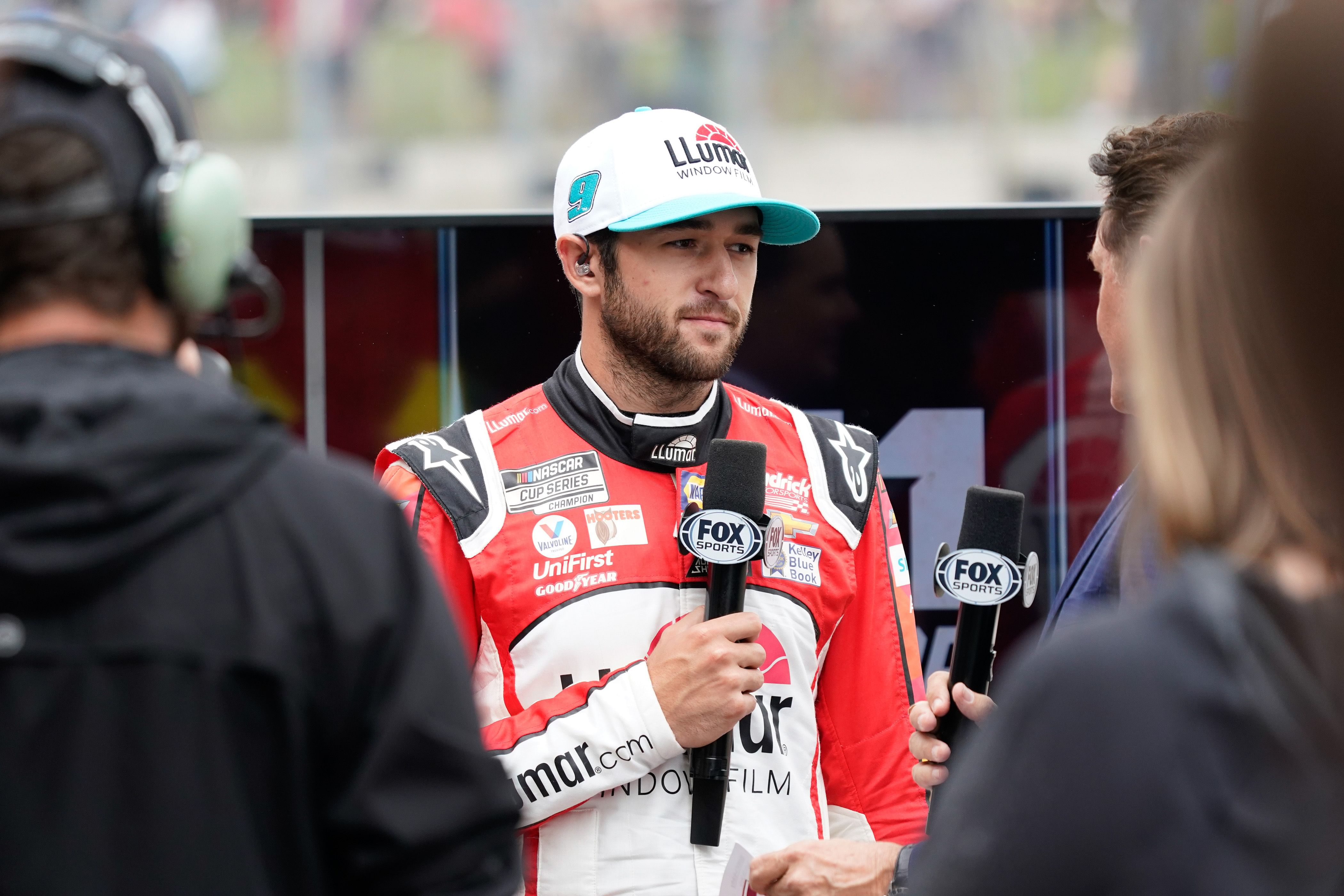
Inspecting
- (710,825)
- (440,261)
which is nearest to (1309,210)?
(710,825)

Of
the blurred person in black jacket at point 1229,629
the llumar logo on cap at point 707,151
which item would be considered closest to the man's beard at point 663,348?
the llumar logo on cap at point 707,151

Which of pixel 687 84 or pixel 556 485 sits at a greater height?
pixel 687 84

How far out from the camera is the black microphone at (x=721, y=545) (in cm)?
195

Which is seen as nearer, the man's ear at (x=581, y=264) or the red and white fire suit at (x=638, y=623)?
the red and white fire suit at (x=638, y=623)

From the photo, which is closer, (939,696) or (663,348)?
(939,696)

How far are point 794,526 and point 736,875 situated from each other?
0.57m

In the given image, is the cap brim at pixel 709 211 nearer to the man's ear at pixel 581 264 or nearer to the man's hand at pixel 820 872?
the man's ear at pixel 581 264

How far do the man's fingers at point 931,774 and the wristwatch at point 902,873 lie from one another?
0.09 meters

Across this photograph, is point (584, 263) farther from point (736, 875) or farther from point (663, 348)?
point (736, 875)

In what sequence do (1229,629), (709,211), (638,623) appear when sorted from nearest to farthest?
(1229,629) → (638,623) → (709,211)

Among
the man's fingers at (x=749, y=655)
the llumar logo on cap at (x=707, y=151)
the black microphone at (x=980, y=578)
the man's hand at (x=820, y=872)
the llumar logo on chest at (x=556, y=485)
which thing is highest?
the llumar logo on cap at (x=707, y=151)

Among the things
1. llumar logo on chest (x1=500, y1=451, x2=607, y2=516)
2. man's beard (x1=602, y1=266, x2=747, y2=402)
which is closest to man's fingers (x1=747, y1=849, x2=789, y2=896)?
llumar logo on chest (x1=500, y1=451, x2=607, y2=516)

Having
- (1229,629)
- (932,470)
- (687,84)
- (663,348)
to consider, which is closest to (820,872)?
(663,348)

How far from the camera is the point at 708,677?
1.96 meters
